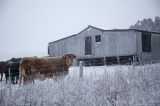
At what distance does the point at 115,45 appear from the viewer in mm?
26766

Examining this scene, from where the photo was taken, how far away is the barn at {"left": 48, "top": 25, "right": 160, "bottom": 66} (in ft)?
83.0

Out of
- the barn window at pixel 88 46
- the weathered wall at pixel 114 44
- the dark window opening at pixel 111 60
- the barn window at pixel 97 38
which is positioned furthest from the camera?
the barn window at pixel 88 46

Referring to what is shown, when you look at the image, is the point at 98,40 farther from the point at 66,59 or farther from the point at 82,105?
the point at 82,105

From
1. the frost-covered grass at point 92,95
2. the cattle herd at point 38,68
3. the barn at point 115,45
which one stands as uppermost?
the barn at point 115,45

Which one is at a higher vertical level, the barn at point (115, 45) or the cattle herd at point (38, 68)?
the barn at point (115, 45)

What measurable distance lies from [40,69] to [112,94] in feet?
19.0

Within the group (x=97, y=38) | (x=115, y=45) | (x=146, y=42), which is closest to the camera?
(x=115, y=45)

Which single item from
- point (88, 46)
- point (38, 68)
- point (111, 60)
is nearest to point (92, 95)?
point (38, 68)

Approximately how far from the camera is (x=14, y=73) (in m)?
14.0

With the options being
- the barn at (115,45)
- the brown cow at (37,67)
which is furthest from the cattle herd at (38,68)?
the barn at (115,45)

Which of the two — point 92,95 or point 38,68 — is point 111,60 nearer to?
point 38,68

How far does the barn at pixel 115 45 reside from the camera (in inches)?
996

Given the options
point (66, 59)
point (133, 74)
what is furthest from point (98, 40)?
point (133, 74)

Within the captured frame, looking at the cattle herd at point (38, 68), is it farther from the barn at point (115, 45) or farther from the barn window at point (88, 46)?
the barn window at point (88, 46)
